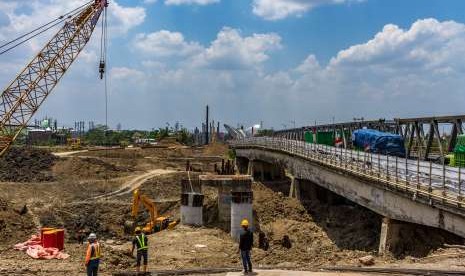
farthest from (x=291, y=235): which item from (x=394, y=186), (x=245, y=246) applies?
(x=245, y=246)

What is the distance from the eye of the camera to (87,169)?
2689 inches

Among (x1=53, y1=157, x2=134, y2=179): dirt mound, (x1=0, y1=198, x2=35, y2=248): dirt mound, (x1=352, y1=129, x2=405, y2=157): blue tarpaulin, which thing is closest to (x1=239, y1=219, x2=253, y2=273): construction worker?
(x1=0, y1=198, x2=35, y2=248): dirt mound

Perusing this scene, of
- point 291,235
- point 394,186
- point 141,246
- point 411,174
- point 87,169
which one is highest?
point 411,174

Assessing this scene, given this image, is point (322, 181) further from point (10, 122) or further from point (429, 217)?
point (10, 122)

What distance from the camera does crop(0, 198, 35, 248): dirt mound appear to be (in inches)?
1405

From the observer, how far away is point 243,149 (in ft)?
262

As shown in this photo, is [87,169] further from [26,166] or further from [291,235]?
[291,235]

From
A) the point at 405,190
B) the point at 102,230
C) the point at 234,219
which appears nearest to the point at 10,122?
the point at 102,230

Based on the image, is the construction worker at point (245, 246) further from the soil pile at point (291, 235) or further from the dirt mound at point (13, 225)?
the dirt mound at point (13, 225)

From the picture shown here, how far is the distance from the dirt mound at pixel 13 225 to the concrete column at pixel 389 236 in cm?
2244

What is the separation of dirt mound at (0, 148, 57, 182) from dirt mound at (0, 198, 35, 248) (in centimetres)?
1897

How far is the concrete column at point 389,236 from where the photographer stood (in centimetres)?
2477

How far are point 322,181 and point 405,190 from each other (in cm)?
1471

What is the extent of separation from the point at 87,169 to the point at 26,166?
8.21 metres
